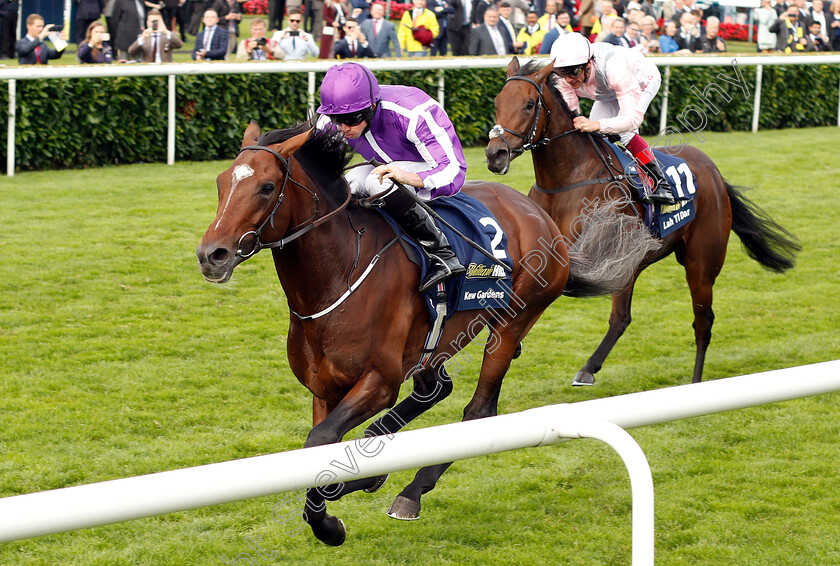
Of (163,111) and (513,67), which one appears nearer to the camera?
(513,67)

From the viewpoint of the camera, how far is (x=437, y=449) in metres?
1.53

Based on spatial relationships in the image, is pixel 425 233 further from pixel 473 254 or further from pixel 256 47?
pixel 256 47

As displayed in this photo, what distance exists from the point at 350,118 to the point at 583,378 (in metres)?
2.43

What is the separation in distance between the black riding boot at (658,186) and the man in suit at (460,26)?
33.1 feet

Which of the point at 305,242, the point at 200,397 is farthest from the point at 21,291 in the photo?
the point at 305,242

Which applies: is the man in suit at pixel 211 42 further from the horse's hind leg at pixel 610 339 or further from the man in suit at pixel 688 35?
the horse's hind leg at pixel 610 339

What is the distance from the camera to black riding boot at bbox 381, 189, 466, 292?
141 inches

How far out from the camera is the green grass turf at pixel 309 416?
3607 mm

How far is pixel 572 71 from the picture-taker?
16.3ft

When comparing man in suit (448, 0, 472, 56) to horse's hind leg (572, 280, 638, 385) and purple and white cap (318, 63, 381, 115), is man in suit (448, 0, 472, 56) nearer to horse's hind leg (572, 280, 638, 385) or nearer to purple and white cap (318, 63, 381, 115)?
horse's hind leg (572, 280, 638, 385)

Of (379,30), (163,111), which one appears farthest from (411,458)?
(379,30)

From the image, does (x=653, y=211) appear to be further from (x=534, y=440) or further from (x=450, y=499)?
(x=534, y=440)

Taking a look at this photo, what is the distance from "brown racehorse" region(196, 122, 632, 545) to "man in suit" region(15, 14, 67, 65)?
899 cm

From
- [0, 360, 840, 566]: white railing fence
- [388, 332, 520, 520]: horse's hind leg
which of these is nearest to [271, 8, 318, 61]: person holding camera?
[388, 332, 520, 520]: horse's hind leg
